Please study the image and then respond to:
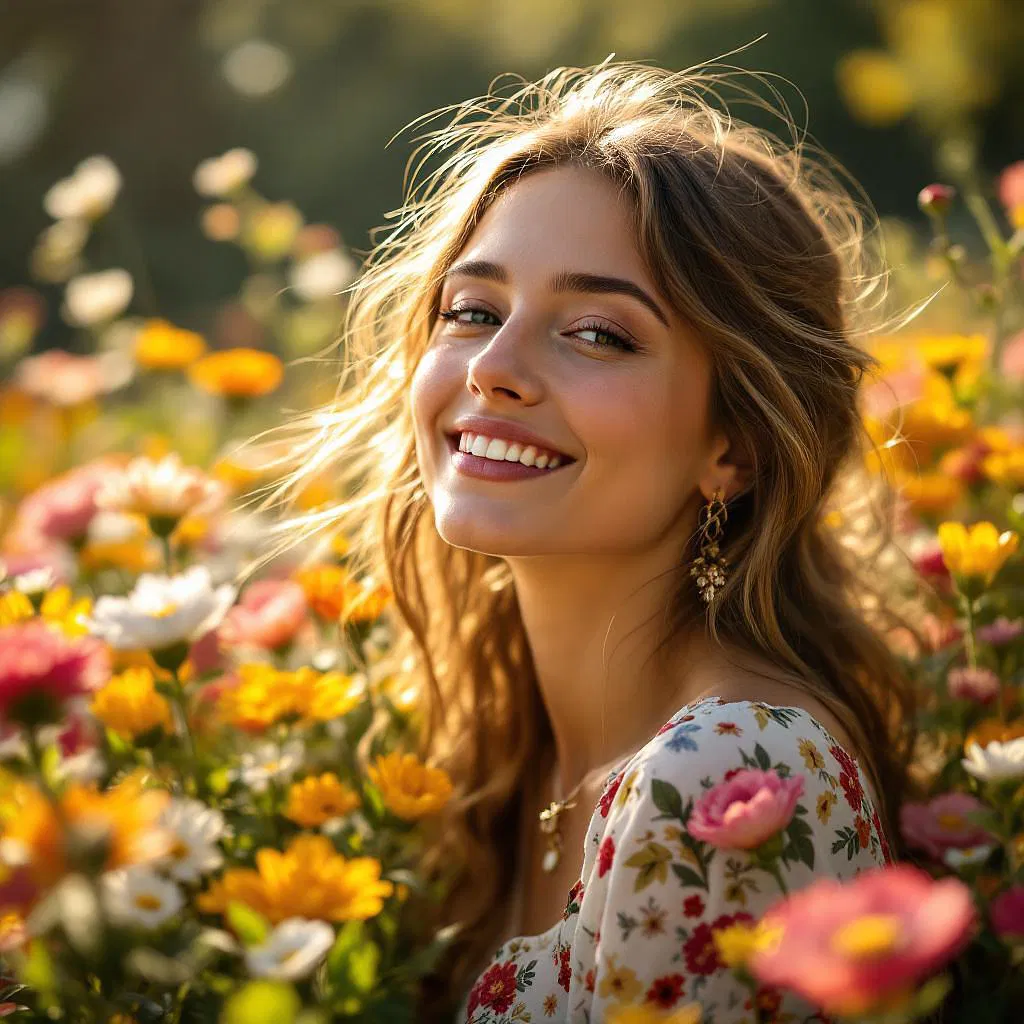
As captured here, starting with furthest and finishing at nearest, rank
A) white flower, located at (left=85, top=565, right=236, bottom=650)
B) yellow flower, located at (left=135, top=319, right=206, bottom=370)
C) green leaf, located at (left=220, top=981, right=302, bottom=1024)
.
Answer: yellow flower, located at (left=135, top=319, right=206, bottom=370) < white flower, located at (left=85, top=565, right=236, bottom=650) < green leaf, located at (left=220, top=981, right=302, bottom=1024)

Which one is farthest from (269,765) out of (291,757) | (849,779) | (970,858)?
(970,858)

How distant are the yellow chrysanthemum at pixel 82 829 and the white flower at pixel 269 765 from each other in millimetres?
441

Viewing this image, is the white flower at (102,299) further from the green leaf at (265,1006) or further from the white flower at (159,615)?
the green leaf at (265,1006)

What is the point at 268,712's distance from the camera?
140 centimetres

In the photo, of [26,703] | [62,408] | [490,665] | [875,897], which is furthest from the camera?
[62,408]

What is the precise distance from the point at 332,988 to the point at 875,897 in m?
0.47

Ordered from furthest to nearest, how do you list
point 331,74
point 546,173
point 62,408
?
1. point 331,74
2. point 62,408
3. point 546,173

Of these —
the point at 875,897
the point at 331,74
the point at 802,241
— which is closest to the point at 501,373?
the point at 802,241

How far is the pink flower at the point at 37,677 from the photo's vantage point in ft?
3.17

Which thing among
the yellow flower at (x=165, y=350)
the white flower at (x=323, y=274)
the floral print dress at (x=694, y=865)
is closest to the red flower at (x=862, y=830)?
the floral print dress at (x=694, y=865)

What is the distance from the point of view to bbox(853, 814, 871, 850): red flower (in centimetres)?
130

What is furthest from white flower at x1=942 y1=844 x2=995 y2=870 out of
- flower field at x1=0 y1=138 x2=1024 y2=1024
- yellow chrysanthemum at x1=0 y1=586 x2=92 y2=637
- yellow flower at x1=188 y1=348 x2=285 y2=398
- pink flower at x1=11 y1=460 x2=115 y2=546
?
yellow flower at x1=188 y1=348 x2=285 y2=398

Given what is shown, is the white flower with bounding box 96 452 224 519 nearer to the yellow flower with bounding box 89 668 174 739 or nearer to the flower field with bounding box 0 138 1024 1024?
the flower field with bounding box 0 138 1024 1024

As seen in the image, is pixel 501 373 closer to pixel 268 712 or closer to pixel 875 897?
pixel 268 712
